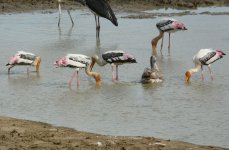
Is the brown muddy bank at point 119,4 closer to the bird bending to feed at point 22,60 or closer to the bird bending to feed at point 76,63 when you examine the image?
the bird bending to feed at point 22,60

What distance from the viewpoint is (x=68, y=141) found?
704cm

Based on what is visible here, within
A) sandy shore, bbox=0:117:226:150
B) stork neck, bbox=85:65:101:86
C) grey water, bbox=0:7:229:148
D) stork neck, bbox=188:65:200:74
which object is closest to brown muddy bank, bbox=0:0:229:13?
grey water, bbox=0:7:229:148

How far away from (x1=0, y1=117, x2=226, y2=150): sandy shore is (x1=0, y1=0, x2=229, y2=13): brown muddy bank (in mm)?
15674

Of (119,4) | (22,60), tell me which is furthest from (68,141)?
(119,4)

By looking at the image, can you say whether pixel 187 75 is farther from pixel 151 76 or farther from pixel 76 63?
pixel 76 63

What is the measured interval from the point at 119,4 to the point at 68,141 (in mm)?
18058

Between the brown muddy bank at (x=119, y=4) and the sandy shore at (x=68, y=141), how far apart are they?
51.4 ft

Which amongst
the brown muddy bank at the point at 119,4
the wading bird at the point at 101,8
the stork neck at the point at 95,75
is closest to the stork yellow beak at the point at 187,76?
the stork neck at the point at 95,75

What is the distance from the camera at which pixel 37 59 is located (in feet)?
39.5

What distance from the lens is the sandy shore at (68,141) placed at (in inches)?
267

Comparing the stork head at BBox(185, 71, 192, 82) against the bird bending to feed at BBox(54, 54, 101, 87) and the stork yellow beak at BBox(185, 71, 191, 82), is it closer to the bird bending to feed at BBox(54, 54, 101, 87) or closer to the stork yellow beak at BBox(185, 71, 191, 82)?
the stork yellow beak at BBox(185, 71, 191, 82)

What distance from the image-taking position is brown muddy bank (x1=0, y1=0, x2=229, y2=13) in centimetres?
2339

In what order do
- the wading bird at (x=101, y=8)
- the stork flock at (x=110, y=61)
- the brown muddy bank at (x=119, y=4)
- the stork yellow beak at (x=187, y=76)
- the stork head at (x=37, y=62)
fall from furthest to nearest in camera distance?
1. the brown muddy bank at (x=119, y=4)
2. the wading bird at (x=101, y=8)
3. the stork head at (x=37, y=62)
4. the stork yellow beak at (x=187, y=76)
5. the stork flock at (x=110, y=61)

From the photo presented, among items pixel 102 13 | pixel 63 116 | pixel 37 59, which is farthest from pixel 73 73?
pixel 102 13
